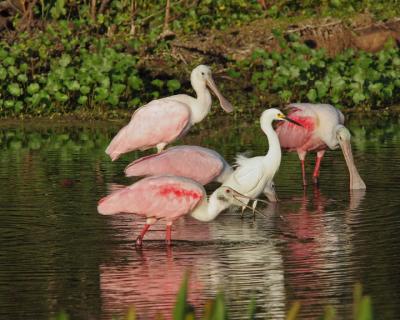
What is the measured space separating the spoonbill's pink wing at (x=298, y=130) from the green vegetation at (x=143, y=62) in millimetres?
5519

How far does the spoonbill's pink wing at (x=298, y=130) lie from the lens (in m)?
14.1

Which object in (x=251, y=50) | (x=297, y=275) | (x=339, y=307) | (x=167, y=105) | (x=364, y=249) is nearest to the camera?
(x=339, y=307)

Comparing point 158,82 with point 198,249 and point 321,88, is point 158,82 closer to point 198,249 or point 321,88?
point 321,88

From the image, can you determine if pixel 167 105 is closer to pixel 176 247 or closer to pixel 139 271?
pixel 176 247

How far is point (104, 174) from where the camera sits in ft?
46.4

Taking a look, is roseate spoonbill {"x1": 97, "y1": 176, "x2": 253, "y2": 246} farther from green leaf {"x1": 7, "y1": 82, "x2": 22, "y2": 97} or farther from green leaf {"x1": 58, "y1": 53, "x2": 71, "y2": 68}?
green leaf {"x1": 58, "y1": 53, "x2": 71, "y2": 68}

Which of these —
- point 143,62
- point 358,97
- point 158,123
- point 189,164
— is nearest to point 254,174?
point 189,164

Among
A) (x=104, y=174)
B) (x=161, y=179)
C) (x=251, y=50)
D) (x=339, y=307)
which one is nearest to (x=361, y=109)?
(x=251, y=50)

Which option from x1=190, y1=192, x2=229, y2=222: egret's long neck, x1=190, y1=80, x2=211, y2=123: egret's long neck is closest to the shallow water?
x1=190, y1=192, x2=229, y2=222: egret's long neck

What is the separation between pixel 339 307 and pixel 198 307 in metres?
0.82

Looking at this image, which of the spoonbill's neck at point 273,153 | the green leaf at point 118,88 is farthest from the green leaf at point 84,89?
the spoonbill's neck at point 273,153

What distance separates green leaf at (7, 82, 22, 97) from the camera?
19.5 meters

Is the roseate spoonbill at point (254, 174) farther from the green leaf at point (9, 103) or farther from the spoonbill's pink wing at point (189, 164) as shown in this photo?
the green leaf at point (9, 103)

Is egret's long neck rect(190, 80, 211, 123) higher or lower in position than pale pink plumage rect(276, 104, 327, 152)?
higher
